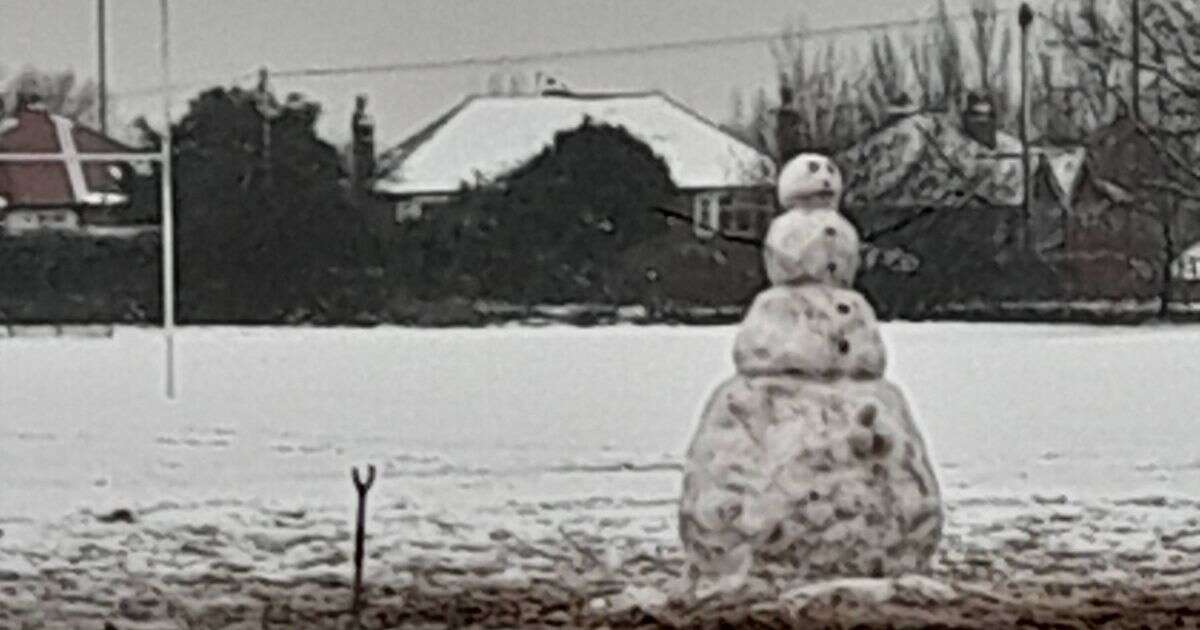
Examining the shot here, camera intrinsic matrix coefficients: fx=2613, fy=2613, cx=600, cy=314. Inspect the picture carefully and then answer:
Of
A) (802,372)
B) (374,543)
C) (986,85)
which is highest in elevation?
(986,85)

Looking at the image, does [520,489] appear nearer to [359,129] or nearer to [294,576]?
[294,576]

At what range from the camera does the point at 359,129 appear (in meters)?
40.8

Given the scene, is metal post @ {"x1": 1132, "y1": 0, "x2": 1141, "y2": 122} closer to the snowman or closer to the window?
the window

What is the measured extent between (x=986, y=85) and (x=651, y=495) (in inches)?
1230

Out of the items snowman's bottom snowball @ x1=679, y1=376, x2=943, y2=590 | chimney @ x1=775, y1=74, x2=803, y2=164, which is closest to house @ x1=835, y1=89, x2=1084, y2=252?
chimney @ x1=775, y1=74, x2=803, y2=164

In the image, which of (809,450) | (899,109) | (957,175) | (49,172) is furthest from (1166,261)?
(809,450)

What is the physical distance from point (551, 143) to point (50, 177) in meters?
7.36

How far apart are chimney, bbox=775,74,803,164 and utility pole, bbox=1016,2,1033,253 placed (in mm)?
3472

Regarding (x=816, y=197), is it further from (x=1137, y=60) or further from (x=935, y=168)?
(x=935, y=168)

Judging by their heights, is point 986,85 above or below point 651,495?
above

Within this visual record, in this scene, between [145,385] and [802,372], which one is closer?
[802,372]

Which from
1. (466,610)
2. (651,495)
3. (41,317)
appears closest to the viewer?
(466,610)

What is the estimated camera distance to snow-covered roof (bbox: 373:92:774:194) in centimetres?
4122

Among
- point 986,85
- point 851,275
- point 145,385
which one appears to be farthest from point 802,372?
point 986,85
